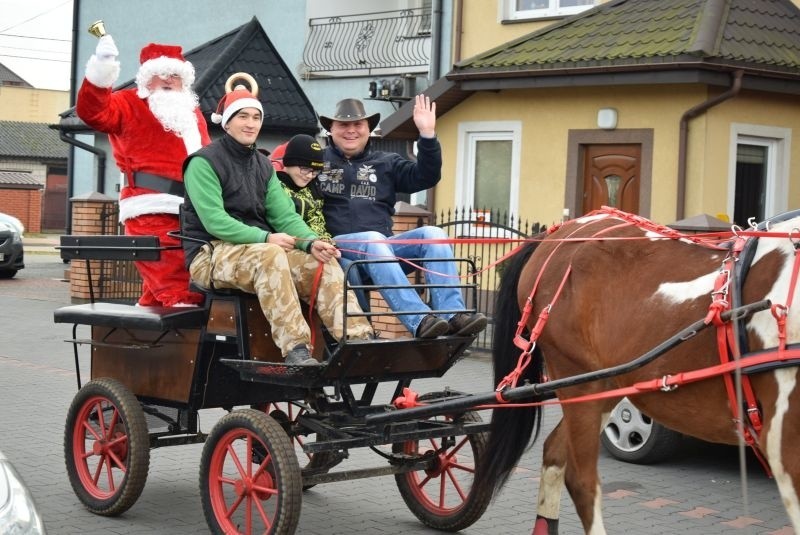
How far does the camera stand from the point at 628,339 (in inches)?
205

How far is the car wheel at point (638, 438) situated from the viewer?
805 centimetres

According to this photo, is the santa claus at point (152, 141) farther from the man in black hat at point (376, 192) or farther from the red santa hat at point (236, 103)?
the man in black hat at point (376, 192)

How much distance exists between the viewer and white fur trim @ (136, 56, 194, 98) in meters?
7.52

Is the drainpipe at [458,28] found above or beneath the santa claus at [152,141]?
above

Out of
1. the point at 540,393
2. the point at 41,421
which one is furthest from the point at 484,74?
the point at 540,393

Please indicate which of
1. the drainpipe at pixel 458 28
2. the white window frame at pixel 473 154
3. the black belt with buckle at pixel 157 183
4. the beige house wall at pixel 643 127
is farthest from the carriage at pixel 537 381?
the drainpipe at pixel 458 28

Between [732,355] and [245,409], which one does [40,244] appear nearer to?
[245,409]

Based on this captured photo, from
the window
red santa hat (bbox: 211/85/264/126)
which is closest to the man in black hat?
red santa hat (bbox: 211/85/264/126)

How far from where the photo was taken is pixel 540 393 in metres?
5.35

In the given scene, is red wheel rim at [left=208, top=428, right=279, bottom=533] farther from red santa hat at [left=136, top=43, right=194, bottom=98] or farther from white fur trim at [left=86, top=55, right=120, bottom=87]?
red santa hat at [left=136, top=43, right=194, bottom=98]

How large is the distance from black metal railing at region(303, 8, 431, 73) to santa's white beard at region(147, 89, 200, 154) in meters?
12.5

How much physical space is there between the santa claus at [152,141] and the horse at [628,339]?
2.22 meters

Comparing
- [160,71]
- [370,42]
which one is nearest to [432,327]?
[160,71]

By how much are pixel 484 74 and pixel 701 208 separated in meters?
3.34
